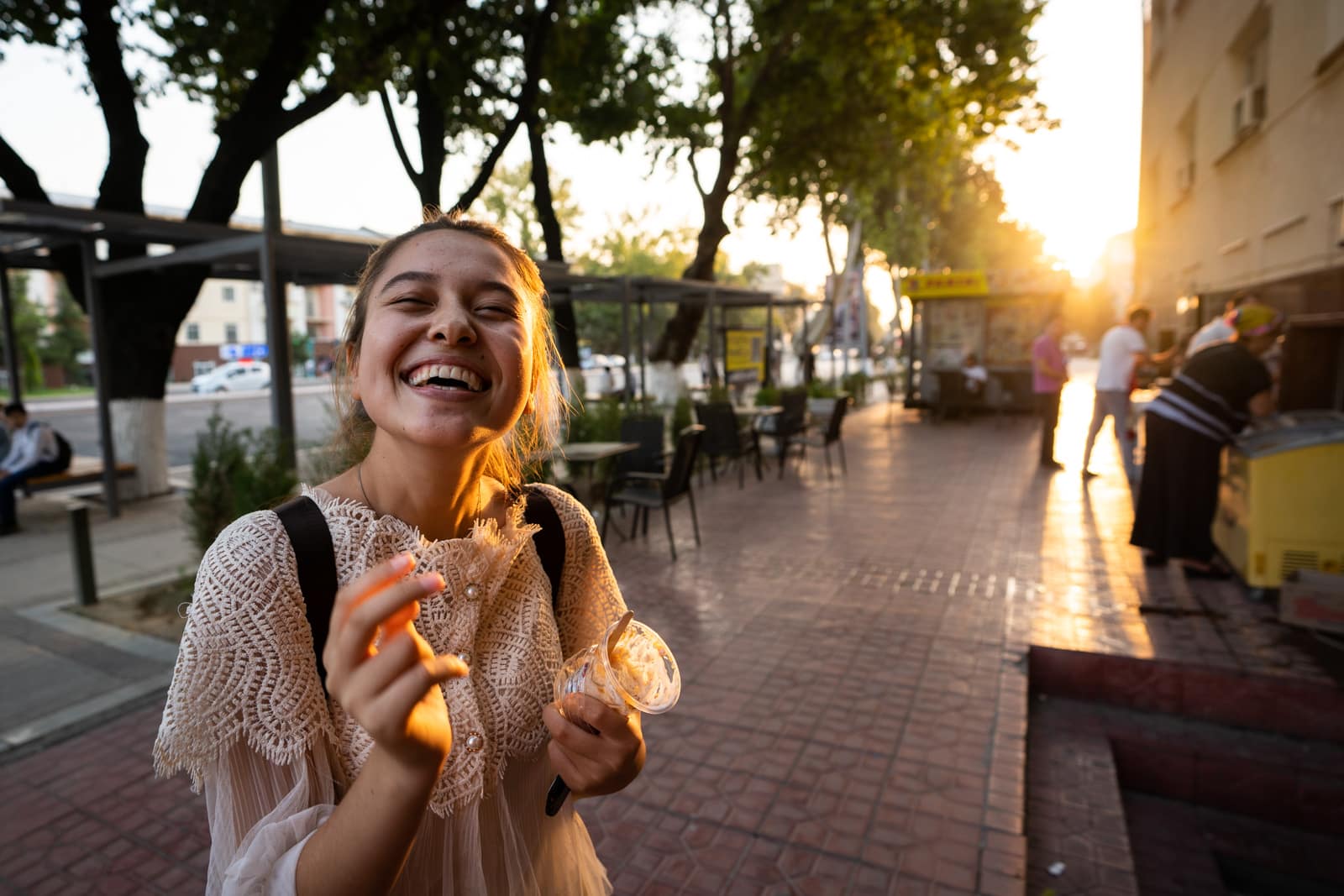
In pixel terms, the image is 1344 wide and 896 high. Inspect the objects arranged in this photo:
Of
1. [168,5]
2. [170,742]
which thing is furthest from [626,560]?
[168,5]

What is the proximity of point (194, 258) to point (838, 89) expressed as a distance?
10.1 metres

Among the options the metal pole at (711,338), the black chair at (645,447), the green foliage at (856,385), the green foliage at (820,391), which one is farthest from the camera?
the green foliage at (856,385)

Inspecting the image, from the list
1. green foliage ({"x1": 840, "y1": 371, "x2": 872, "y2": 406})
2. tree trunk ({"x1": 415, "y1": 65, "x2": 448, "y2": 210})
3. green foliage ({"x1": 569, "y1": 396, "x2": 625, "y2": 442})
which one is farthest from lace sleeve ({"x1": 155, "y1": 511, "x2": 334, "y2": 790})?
green foliage ({"x1": 840, "y1": 371, "x2": 872, "y2": 406})

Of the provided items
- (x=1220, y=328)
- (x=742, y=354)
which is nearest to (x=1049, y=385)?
(x=1220, y=328)

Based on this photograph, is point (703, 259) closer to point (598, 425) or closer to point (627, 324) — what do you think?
point (627, 324)

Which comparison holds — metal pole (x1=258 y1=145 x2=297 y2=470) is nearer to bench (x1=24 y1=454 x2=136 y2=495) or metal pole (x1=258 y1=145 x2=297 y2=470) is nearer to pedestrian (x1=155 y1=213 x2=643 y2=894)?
bench (x1=24 y1=454 x2=136 y2=495)

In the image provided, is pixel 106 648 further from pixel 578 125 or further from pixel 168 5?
pixel 578 125

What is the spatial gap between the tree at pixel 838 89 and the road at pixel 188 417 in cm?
816

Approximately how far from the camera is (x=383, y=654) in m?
0.82

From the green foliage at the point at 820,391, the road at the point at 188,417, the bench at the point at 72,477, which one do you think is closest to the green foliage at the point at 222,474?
the bench at the point at 72,477

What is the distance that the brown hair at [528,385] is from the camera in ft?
4.19

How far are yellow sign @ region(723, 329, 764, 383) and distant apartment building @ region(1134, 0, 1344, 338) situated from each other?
7504 millimetres

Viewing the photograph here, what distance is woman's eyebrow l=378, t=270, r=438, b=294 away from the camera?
117 centimetres

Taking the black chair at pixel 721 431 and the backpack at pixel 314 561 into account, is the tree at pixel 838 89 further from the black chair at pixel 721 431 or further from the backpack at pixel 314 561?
the backpack at pixel 314 561
